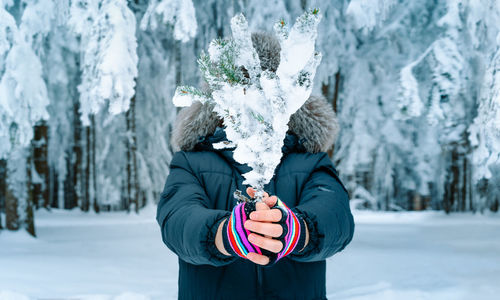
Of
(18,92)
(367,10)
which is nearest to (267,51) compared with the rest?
(367,10)

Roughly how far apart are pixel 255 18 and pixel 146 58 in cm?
618

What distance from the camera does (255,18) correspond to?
7.81 metres

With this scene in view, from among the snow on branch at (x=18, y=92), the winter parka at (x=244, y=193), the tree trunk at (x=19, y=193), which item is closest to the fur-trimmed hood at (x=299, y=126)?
the winter parka at (x=244, y=193)

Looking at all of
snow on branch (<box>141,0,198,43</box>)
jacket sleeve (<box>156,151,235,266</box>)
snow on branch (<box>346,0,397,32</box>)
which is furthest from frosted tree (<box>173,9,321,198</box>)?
snow on branch (<box>141,0,198,43</box>)

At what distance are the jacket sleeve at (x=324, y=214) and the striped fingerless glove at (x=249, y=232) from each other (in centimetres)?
12

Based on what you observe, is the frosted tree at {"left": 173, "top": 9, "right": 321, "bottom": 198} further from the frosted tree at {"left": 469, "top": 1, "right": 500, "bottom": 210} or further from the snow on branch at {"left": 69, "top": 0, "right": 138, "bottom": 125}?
the snow on branch at {"left": 69, "top": 0, "right": 138, "bottom": 125}

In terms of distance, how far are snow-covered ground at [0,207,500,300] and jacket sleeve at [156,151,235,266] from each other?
13.2 ft

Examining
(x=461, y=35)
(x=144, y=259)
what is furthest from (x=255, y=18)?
(x=144, y=259)

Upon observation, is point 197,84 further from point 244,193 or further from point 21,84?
point 244,193

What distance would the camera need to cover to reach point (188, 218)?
1356 millimetres

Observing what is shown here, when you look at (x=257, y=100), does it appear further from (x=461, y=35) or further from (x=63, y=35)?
(x=63, y=35)

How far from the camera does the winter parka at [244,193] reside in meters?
1.36

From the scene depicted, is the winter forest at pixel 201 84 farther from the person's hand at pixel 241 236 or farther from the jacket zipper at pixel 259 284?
the jacket zipper at pixel 259 284

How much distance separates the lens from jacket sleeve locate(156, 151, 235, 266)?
1.26 m
